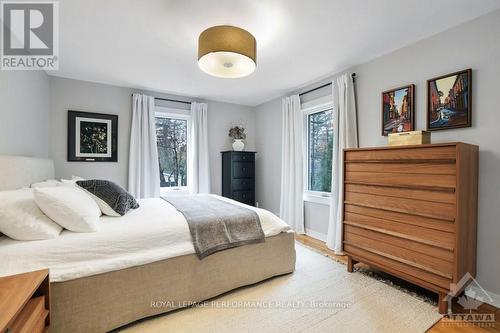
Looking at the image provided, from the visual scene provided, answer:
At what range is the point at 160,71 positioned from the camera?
312 centimetres

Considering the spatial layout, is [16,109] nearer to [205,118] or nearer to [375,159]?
[205,118]

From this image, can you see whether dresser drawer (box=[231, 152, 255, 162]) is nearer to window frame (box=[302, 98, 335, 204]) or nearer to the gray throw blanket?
window frame (box=[302, 98, 335, 204])

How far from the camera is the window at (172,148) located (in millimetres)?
4148

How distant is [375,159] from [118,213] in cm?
241

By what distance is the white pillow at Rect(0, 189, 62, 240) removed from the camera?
143 centimetres

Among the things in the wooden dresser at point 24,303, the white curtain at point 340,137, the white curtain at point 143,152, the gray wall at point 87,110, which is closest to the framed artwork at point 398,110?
the white curtain at point 340,137

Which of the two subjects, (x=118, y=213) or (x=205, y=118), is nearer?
(x=118, y=213)

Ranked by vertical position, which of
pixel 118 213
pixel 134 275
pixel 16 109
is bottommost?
pixel 134 275

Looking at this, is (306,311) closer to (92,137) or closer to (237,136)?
(237,136)

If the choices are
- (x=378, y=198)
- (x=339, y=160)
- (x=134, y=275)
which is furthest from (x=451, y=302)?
(x=134, y=275)

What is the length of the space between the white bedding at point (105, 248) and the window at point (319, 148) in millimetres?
2383

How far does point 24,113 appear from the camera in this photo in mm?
2451

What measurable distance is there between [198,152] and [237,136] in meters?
0.85

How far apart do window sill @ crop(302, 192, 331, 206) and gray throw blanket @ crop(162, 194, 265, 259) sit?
1.60 meters
